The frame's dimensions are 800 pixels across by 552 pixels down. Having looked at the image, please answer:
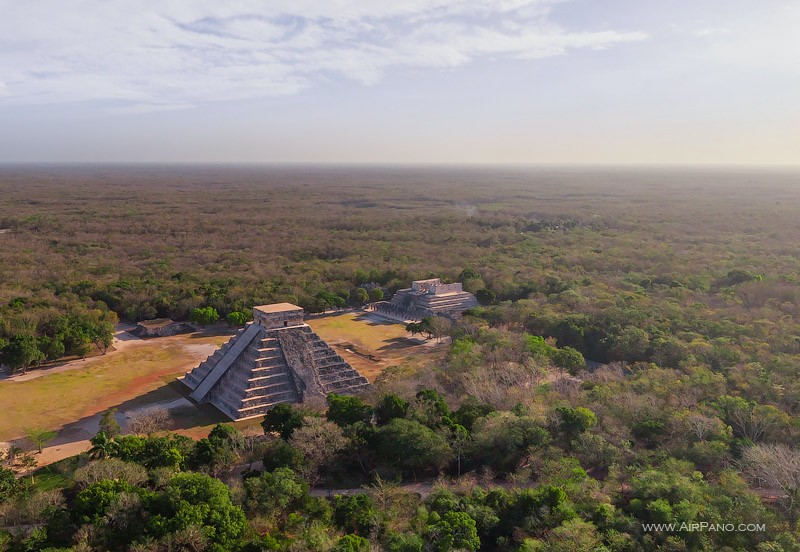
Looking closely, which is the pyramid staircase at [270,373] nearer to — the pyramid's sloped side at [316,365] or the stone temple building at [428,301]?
the pyramid's sloped side at [316,365]

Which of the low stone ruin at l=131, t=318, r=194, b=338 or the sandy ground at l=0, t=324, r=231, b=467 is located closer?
the sandy ground at l=0, t=324, r=231, b=467

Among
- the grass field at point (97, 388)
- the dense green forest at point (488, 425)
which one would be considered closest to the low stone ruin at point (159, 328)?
the dense green forest at point (488, 425)

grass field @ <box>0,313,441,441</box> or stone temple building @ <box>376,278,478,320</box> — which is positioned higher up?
stone temple building @ <box>376,278,478,320</box>

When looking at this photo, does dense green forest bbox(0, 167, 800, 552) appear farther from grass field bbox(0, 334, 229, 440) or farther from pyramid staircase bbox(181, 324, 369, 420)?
pyramid staircase bbox(181, 324, 369, 420)

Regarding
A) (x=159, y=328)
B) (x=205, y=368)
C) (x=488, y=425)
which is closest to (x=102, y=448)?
(x=205, y=368)

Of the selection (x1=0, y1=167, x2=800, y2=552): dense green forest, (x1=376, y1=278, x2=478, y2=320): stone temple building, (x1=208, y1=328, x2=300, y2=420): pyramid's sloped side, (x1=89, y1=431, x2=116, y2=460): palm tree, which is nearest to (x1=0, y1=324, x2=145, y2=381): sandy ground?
(x1=0, y1=167, x2=800, y2=552): dense green forest

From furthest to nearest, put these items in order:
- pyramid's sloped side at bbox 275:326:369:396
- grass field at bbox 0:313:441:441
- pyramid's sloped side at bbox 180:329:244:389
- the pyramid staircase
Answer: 1. pyramid's sloped side at bbox 180:329:244:389
2. pyramid's sloped side at bbox 275:326:369:396
3. the pyramid staircase
4. grass field at bbox 0:313:441:441

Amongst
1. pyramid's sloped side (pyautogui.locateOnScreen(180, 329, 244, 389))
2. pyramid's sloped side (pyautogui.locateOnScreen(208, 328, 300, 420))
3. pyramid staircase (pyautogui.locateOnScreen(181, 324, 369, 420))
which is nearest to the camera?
pyramid's sloped side (pyautogui.locateOnScreen(208, 328, 300, 420))
